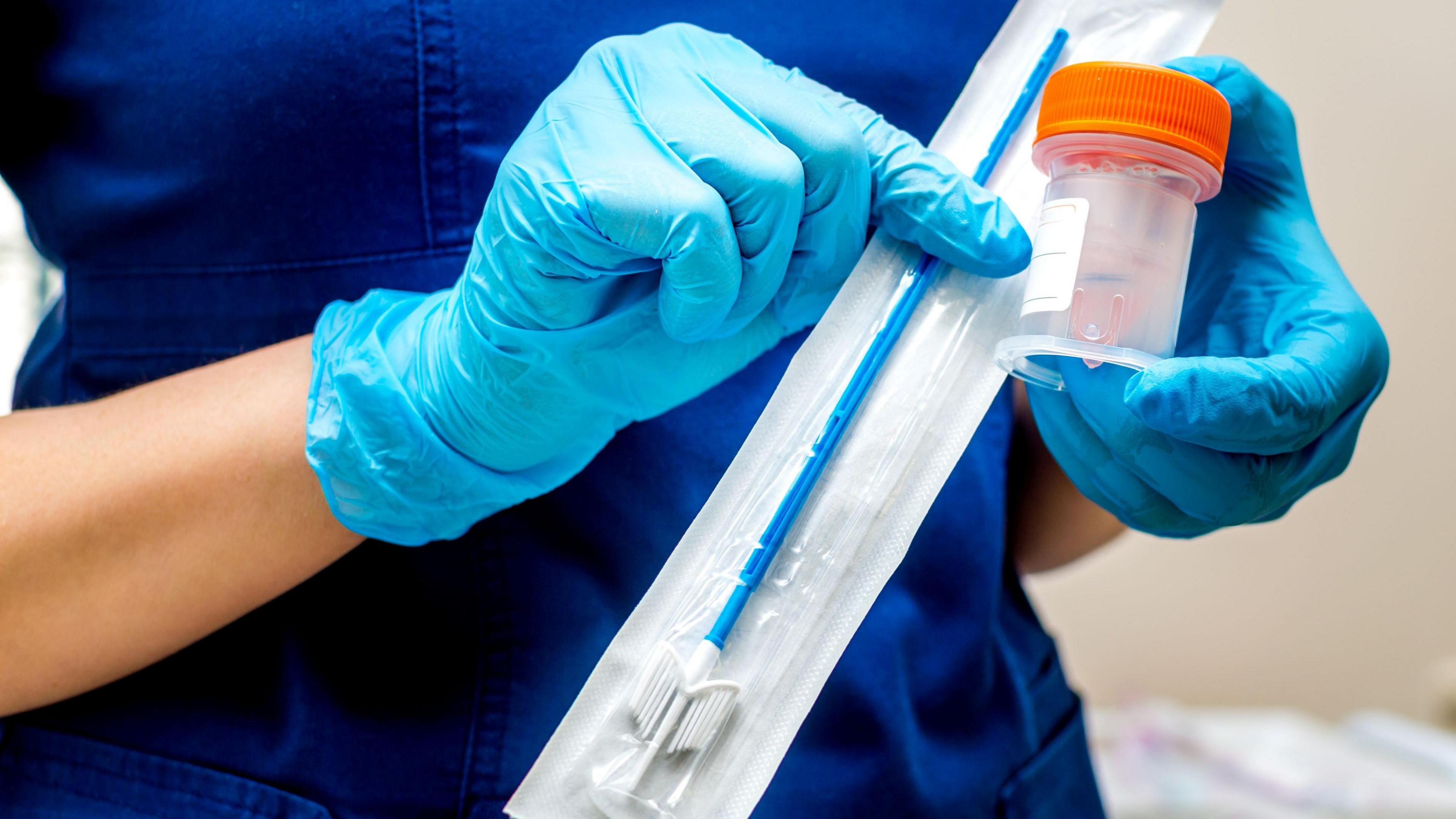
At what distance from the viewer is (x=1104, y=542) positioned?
97 cm

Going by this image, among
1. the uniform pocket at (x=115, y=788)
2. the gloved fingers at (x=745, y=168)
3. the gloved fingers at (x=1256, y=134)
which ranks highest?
the gloved fingers at (x=1256, y=134)

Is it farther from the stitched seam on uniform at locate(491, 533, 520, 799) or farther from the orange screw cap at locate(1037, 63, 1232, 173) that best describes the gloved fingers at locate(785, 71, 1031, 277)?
the stitched seam on uniform at locate(491, 533, 520, 799)

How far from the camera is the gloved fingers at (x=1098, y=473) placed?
65 cm

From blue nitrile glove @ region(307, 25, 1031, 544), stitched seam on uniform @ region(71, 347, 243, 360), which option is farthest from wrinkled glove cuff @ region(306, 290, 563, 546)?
stitched seam on uniform @ region(71, 347, 243, 360)

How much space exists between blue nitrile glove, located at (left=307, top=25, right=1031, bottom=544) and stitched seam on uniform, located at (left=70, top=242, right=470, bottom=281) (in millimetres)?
41

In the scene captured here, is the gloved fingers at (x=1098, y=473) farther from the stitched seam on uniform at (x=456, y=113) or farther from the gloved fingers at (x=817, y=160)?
the stitched seam on uniform at (x=456, y=113)

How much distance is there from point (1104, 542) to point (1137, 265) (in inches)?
20.6

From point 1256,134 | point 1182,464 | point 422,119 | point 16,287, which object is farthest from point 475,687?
point 16,287

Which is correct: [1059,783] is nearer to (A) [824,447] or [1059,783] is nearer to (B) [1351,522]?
(A) [824,447]

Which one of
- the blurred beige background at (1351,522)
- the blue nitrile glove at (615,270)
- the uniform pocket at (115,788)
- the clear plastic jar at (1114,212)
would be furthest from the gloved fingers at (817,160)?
the blurred beige background at (1351,522)

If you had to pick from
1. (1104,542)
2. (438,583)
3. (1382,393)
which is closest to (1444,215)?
(1382,393)

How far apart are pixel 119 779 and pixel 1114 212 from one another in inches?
29.7

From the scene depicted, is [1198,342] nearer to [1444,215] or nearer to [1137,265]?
[1137,265]

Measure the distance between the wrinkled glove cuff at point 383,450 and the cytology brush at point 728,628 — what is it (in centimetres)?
17
